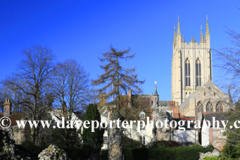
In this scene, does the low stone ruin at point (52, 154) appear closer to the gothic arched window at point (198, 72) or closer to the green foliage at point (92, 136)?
the green foliage at point (92, 136)

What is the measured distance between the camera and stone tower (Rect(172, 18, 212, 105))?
99.6 meters

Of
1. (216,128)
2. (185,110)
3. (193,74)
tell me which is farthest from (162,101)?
(216,128)

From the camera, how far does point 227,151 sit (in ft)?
78.7

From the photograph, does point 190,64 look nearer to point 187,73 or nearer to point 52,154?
point 187,73

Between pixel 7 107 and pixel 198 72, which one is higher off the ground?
pixel 198 72

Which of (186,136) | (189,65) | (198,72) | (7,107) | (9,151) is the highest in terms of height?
(189,65)

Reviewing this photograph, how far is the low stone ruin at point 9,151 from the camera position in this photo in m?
9.38

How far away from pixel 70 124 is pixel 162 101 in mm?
77156

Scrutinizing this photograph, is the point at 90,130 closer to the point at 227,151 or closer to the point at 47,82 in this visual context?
the point at 47,82

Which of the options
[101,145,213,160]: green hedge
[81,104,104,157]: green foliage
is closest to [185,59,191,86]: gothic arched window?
[101,145,213,160]: green hedge

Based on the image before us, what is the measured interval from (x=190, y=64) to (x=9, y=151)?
9781cm

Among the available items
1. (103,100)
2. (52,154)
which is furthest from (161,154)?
(52,154)

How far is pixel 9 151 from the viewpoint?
31.0ft

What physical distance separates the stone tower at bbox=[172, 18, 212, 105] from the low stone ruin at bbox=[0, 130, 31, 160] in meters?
91.5
